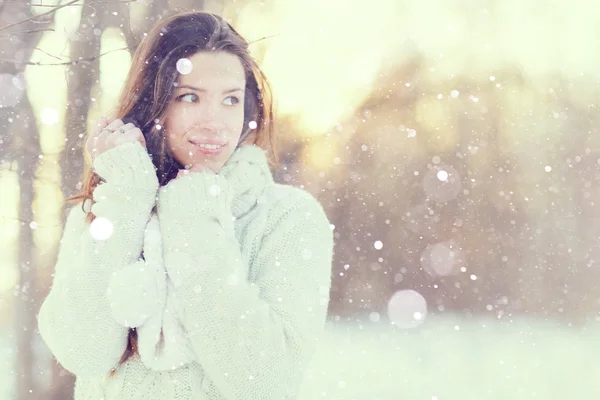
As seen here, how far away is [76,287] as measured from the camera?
6.01ft

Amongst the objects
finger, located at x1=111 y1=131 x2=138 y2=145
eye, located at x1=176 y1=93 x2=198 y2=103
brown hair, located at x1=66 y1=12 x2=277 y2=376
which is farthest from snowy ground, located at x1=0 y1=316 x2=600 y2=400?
eye, located at x1=176 y1=93 x2=198 y2=103

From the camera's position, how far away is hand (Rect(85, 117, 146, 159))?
2.06 metres

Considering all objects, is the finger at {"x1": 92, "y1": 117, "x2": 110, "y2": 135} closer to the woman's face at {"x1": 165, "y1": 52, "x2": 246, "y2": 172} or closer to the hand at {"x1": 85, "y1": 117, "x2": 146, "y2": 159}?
the hand at {"x1": 85, "y1": 117, "x2": 146, "y2": 159}

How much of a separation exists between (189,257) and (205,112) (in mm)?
521

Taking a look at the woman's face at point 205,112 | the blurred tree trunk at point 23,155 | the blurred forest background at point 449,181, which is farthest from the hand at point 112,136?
the blurred forest background at point 449,181

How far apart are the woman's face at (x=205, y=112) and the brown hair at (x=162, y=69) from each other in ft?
0.10

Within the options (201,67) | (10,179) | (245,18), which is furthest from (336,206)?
(201,67)

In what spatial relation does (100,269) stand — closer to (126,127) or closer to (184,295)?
(184,295)

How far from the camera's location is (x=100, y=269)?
1846mm

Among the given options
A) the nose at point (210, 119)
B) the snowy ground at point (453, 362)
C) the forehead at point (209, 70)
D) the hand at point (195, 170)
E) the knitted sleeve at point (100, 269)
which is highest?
the forehead at point (209, 70)

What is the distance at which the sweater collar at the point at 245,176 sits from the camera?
2.09 m

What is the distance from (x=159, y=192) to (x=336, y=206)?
21.1 ft

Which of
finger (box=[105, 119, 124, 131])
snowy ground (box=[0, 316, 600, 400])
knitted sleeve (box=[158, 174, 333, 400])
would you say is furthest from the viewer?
snowy ground (box=[0, 316, 600, 400])

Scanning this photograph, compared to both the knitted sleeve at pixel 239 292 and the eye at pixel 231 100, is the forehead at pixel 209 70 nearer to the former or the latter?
the eye at pixel 231 100
